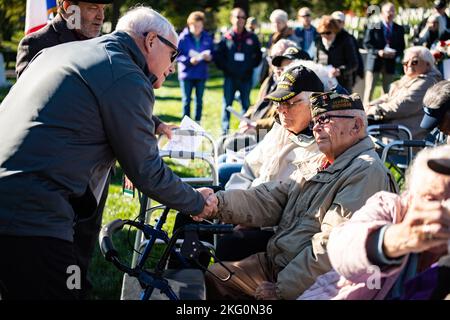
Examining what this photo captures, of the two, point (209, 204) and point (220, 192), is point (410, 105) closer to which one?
point (220, 192)

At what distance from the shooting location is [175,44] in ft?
10.6

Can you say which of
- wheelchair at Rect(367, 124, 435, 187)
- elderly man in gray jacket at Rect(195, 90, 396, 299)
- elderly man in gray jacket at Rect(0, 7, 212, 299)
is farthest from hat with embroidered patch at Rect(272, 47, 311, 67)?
elderly man in gray jacket at Rect(0, 7, 212, 299)

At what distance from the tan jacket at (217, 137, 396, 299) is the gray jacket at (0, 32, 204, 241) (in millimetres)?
857

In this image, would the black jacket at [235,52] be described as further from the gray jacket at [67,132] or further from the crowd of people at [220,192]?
the gray jacket at [67,132]

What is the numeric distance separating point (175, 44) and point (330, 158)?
105 cm

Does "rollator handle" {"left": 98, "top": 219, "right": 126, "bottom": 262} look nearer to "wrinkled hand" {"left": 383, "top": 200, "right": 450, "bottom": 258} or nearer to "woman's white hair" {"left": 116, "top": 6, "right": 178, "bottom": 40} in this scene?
"woman's white hair" {"left": 116, "top": 6, "right": 178, "bottom": 40}

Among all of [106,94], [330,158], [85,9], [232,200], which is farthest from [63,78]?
[85,9]

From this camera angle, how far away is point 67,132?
2.89m

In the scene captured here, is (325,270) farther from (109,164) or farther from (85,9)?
(85,9)

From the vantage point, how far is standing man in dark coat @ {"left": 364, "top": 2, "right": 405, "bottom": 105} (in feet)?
43.1

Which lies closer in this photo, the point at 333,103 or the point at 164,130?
the point at 333,103

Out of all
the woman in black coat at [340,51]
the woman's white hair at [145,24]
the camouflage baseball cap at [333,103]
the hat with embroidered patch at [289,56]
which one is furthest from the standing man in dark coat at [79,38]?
the woman in black coat at [340,51]

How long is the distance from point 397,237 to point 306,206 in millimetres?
1287

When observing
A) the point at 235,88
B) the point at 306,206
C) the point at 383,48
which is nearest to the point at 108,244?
the point at 306,206
